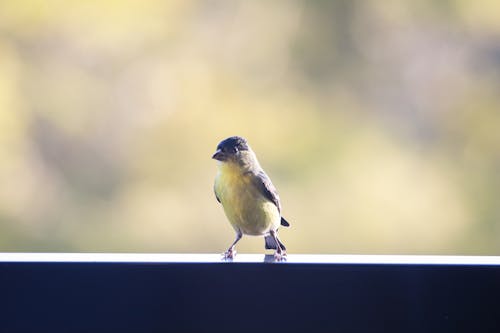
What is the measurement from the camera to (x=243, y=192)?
95 centimetres

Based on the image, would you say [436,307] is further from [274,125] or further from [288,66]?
[288,66]

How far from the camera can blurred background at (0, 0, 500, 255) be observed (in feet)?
4.21

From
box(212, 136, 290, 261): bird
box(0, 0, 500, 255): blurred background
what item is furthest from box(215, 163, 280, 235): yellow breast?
box(0, 0, 500, 255): blurred background

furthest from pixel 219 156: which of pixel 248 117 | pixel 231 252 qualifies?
pixel 248 117

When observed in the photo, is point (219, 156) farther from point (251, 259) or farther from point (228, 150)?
point (251, 259)

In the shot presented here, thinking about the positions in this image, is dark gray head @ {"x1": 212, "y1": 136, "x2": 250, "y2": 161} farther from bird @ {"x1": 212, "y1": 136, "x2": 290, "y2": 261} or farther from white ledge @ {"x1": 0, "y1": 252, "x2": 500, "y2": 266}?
white ledge @ {"x1": 0, "y1": 252, "x2": 500, "y2": 266}

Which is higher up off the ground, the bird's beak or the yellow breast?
the bird's beak

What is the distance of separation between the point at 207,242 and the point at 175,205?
13 centimetres

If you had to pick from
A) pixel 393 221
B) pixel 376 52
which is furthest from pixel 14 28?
pixel 393 221

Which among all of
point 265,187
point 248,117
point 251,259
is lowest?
point 251,259

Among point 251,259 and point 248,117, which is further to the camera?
point 248,117

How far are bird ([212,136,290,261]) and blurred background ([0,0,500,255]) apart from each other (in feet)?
0.99

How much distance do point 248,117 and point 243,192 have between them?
0.40 m

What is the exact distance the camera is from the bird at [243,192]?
0.95m
